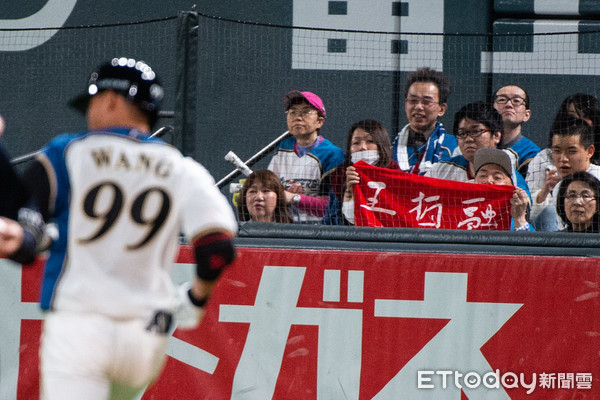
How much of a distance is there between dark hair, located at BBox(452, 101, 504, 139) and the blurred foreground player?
3.00 meters

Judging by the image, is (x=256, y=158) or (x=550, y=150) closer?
(x=550, y=150)

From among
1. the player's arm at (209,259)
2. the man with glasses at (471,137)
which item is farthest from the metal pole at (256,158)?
the player's arm at (209,259)

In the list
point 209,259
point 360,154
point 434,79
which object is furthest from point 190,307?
point 434,79

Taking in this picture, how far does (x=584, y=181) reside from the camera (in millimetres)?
5605

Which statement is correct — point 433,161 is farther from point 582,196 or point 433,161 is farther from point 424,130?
point 582,196

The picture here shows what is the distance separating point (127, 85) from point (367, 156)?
8.66 feet

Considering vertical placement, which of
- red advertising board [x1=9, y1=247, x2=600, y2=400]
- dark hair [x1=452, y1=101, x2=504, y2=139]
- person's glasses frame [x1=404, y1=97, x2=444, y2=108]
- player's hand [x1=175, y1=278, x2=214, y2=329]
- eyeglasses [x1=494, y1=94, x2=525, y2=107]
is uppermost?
eyeglasses [x1=494, y1=94, x2=525, y2=107]

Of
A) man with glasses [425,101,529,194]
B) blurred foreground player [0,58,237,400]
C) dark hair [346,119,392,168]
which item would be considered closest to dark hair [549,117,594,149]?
man with glasses [425,101,529,194]

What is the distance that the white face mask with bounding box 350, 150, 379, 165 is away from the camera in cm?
578

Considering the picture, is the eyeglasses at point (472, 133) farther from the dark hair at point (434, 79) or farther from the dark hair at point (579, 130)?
the dark hair at point (579, 130)

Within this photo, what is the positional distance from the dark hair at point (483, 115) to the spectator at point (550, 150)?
1.08 feet

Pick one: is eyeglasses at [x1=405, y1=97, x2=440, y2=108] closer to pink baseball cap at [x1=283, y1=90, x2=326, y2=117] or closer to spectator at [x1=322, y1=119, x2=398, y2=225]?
spectator at [x1=322, y1=119, x2=398, y2=225]

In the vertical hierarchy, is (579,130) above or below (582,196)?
above

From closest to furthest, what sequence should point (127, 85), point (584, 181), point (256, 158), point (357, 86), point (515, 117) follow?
point (127, 85)
point (584, 181)
point (357, 86)
point (515, 117)
point (256, 158)
